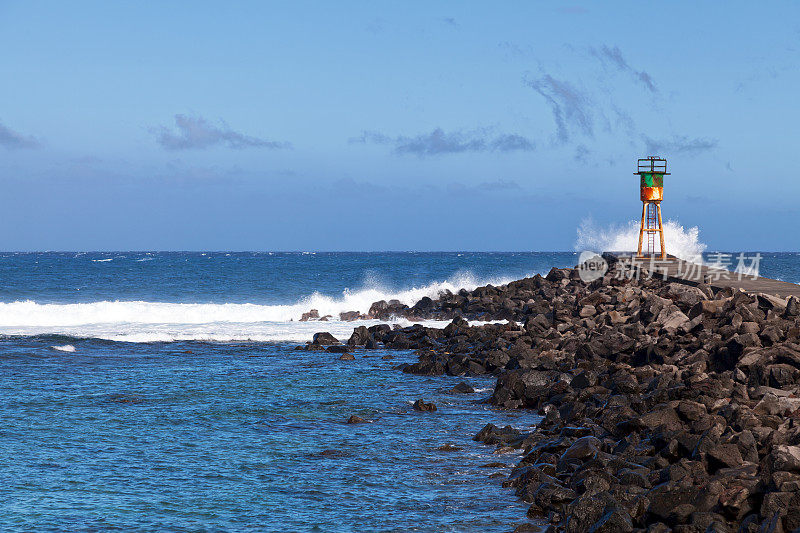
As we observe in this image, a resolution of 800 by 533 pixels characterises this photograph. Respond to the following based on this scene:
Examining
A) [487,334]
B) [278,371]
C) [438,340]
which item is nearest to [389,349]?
[438,340]

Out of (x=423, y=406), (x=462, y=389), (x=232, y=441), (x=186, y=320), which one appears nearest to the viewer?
(x=232, y=441)

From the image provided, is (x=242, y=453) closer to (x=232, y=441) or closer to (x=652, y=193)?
(x=232, y=441)

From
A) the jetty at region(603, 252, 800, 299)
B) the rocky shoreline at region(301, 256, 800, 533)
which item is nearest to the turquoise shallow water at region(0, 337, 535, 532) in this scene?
the rocky shoreline at region(301, 256, 800, 533)

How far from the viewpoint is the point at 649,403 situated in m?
12.9

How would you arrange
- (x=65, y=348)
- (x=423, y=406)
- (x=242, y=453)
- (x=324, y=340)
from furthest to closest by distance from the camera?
(x=324, y=340) < (x=65, y=348) < (x=423, y=406) < (x=242, y=453)

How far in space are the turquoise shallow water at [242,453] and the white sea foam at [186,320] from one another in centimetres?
858

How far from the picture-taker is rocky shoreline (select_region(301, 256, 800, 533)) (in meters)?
8.43

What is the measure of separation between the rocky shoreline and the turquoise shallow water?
33.9 inches

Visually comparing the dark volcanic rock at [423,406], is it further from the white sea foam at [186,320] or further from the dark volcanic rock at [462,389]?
the white sea foam at [186,320]

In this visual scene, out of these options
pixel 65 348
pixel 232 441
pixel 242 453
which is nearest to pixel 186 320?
pixel 65 348

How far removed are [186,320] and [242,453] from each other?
1057 inches

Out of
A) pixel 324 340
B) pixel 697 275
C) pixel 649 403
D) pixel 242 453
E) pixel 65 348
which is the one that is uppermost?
pixel 697 275

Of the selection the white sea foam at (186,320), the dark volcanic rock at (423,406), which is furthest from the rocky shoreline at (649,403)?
the white sea foam at (186,320)

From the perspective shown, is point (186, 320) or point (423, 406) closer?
point (423, 406)
